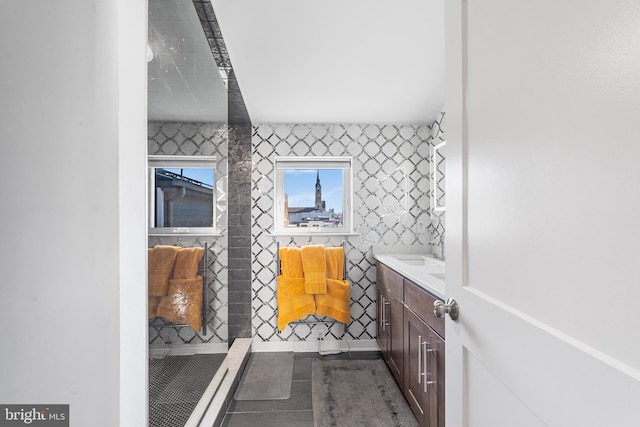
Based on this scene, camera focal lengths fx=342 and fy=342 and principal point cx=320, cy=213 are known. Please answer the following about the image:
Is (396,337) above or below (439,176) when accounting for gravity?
below

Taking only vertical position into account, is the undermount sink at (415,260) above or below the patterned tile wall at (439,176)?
below

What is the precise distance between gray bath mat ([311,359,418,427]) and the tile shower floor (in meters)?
0.76

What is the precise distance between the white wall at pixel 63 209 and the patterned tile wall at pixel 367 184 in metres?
2.24

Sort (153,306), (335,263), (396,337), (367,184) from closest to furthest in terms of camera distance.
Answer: (153,306), (396,337), (335,263), (367,184)

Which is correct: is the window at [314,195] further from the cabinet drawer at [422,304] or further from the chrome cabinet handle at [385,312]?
the cabinet drawer at [422,304]

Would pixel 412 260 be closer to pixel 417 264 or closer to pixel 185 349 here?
pixel 417 264

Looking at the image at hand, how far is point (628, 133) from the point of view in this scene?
1.50 ft

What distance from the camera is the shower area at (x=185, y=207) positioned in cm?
125

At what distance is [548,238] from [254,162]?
2861mm

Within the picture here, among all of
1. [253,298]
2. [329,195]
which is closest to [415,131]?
[329,195]

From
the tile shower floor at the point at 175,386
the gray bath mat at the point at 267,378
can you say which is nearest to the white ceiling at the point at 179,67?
the tile shower floor at the point at 175,386

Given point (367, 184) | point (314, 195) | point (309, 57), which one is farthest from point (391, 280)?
point (309, 57)

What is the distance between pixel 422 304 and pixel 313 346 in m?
1.66

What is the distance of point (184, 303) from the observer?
157 cm
